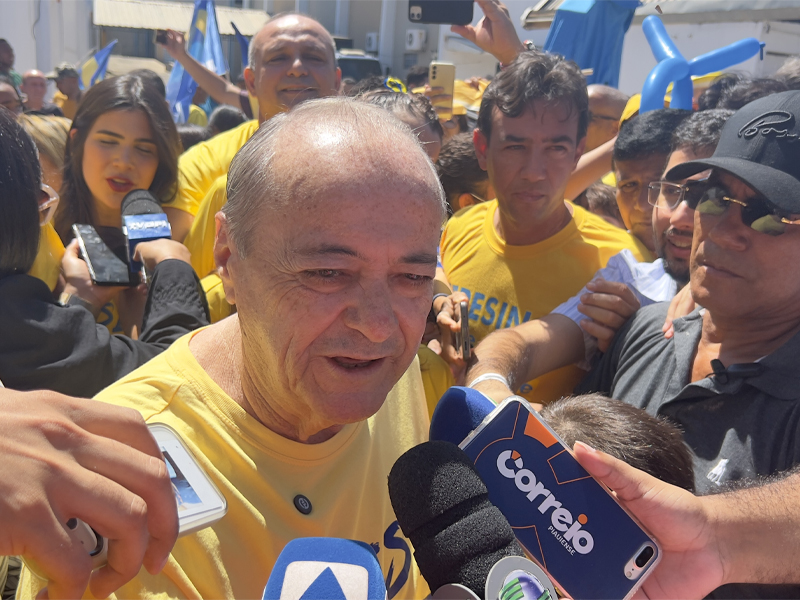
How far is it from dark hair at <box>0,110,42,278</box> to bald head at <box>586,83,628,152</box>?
384 cm

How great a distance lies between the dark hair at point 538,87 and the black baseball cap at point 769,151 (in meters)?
1.09

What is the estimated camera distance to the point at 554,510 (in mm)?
1176

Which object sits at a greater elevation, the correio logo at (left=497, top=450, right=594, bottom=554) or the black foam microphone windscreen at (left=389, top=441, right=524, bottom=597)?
the black foam microphone windscreen at (left=389, top=441, right=524, bottom=597)

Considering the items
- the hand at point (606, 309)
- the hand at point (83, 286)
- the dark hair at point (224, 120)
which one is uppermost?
the hand at point (606, 309)

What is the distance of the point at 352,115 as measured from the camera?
1359mm

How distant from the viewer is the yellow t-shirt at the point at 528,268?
283cm

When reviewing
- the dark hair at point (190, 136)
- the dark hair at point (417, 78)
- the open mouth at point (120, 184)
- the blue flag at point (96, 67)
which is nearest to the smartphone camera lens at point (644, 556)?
the open mouth at point (120, 184)

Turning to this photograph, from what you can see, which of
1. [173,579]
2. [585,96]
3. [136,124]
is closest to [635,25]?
Answer: [585,96]

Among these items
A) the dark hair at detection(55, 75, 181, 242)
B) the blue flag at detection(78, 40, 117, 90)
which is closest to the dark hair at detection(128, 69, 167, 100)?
the dark hair at detection(55, 75, 181, 242)

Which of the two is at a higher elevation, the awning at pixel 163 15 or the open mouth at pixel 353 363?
the awning at pixel 163 15

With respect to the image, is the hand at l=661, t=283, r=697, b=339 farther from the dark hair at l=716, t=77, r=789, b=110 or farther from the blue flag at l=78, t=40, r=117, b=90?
the blue flag at l=78, t=40, r=117, b=90

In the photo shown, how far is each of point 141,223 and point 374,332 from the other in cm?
175

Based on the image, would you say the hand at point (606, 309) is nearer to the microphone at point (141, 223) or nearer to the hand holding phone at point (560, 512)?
the hand holding phone at point (560, 512)

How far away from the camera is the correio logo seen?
3.84 feet
